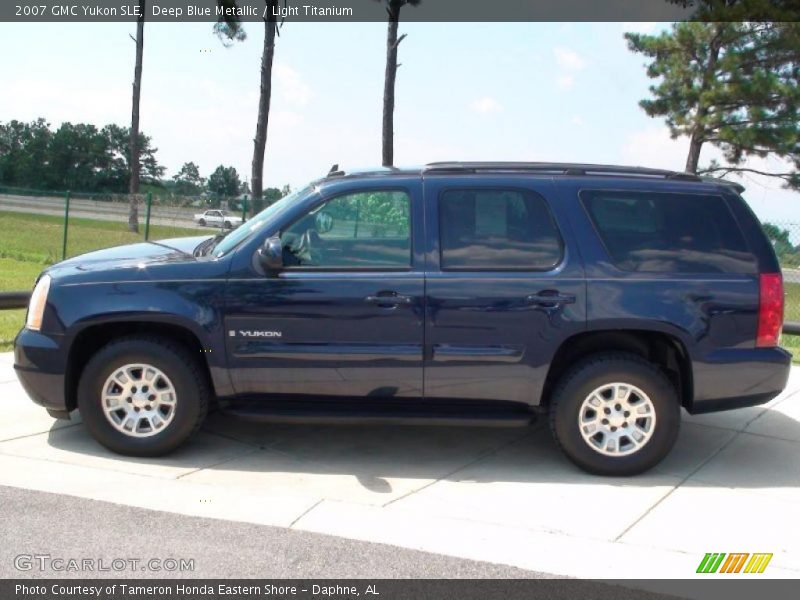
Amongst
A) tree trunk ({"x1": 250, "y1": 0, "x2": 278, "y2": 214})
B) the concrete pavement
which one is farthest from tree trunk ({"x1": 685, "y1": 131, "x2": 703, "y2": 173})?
the concrete pavement

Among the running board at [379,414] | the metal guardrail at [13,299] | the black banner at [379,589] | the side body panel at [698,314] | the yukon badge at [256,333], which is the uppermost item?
the side body panel at [698,314]

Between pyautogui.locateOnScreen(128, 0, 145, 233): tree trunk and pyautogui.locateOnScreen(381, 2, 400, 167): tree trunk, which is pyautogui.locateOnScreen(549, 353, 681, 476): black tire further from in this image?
pyautogui.locateOnScreen(128, 0, 145, 233): tree trunk

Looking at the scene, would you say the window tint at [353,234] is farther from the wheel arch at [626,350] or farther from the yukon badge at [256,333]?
the wheel arch at [626,350]

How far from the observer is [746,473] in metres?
5.78

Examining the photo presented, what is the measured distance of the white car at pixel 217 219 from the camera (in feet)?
51.8

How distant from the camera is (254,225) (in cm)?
582

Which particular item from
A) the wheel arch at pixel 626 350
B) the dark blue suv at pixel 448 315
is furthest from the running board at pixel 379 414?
the wheel arch at pixel 626 350

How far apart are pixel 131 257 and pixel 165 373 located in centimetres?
91

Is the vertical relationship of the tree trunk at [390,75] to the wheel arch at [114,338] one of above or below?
above

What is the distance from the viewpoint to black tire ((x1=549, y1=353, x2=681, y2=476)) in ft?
17.8

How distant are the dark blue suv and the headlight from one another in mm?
34

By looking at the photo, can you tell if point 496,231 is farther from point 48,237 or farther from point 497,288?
point 48,237

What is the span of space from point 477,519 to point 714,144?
2001cm

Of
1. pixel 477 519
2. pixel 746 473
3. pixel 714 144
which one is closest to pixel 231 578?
pixel 477 519
